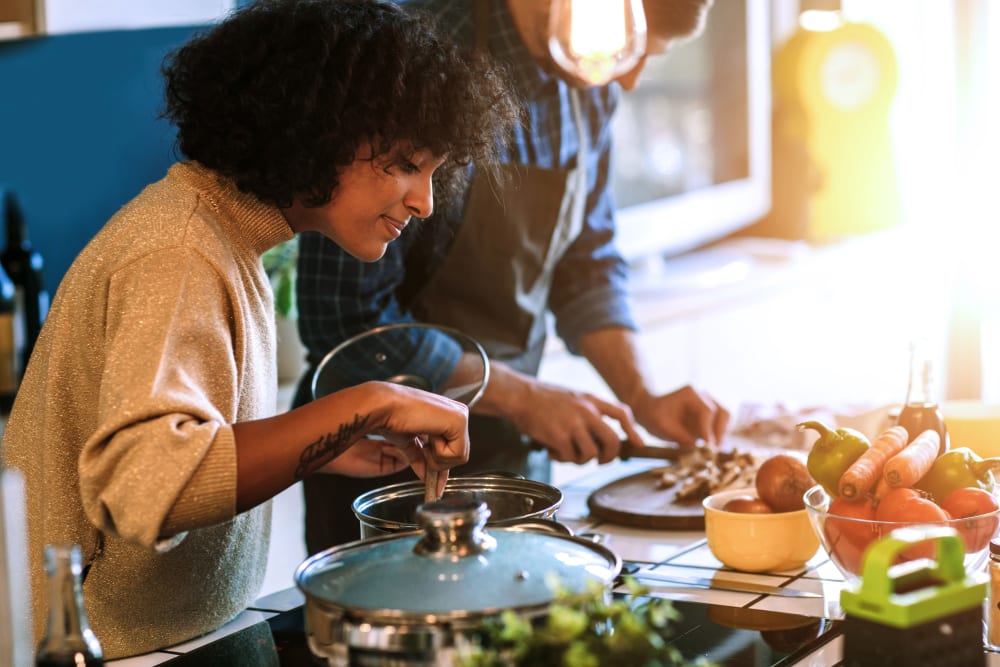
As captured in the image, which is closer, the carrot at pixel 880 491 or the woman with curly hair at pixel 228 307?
the woman with curly hair at pixel 228 307

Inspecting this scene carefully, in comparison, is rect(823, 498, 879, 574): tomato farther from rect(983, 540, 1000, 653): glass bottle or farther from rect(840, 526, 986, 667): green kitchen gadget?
rect(840, 526, 986, 667): green kitchen gadget

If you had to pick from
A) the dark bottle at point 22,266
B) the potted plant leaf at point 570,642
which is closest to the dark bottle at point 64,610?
the potted plant leaf at point 570,642

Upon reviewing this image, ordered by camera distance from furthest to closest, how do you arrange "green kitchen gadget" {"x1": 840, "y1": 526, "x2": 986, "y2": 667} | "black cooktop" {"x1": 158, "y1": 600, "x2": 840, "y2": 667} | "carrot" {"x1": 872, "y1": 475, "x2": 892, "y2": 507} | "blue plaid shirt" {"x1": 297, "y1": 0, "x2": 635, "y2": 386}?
"blue plaid shirt" {"x1": 297, "y1": 0, "x2": 635, "y2": 386} → "carrot" {"x1": 872, "y1": 475, "x2": 892, "y2": 507} → "black cooktop" {"x1": 158, "y1": 600, "x2": 840, "y2": 667} → "green kitchen gadget" {"x1": 840, "y1": 526, "x2": 986, "y2": 667}

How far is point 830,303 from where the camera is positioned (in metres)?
4.11

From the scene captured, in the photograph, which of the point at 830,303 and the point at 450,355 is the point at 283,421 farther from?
the point at 830,303

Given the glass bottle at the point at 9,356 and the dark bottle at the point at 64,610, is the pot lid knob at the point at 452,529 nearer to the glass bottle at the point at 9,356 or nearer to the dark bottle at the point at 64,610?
the dark bottle at the point at 64,610

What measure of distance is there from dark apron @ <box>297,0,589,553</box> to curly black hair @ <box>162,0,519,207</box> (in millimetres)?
520

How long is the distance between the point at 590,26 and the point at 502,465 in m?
0.70

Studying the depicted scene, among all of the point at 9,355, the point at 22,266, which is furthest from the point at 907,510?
the point at 22,266

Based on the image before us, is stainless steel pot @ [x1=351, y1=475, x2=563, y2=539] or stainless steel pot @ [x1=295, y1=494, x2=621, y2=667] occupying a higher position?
stainless steel pot @ [x1=295, y1=494, x2=621, y2=667]

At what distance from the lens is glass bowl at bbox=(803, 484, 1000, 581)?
3.92 ft

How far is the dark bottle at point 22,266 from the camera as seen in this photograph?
2.22 m

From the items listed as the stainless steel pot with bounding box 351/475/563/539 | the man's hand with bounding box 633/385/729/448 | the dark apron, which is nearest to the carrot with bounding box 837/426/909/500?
the stainless steel pot with bounding box 351/475/563/539

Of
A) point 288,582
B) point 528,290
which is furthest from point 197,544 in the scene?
point 288,582
